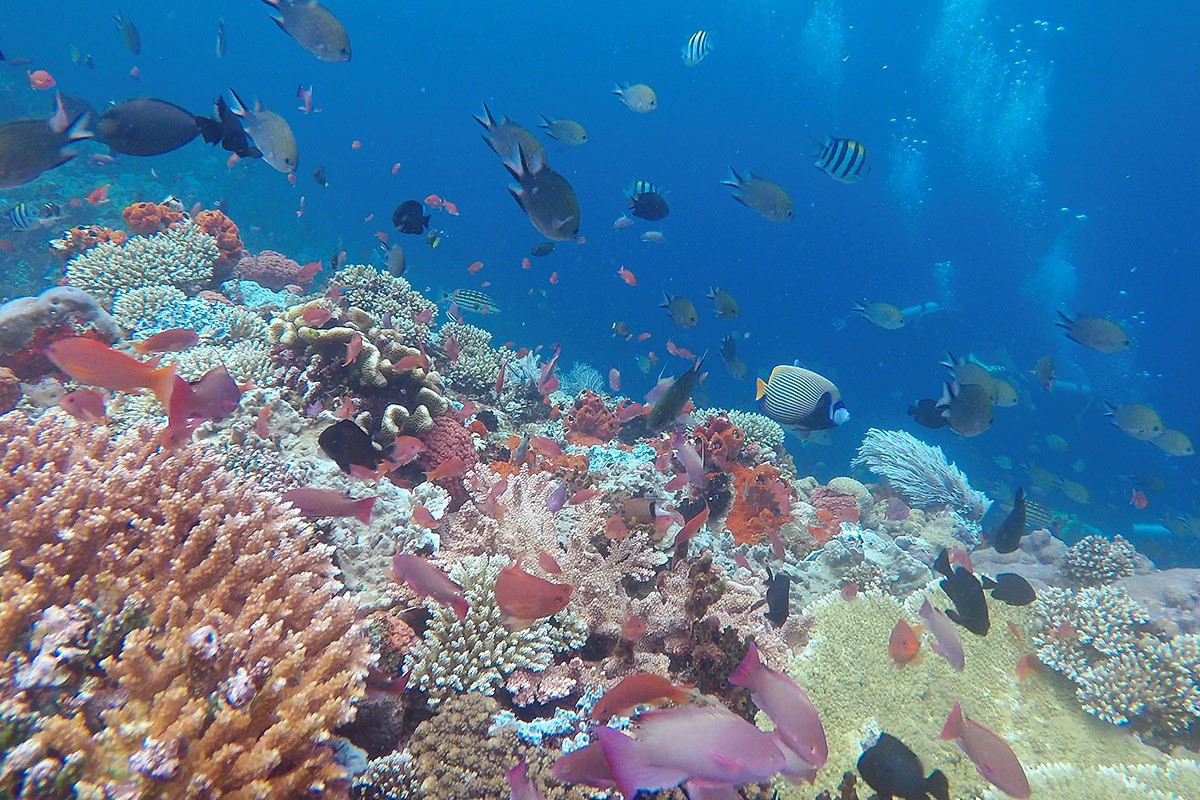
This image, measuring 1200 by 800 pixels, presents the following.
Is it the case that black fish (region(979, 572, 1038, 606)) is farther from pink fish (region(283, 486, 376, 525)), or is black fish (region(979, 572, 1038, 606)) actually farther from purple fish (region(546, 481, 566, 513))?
pink fish (region(283, 486, 376, 525))

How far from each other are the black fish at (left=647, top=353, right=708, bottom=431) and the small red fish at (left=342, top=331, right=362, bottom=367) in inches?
123

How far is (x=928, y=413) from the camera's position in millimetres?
6555

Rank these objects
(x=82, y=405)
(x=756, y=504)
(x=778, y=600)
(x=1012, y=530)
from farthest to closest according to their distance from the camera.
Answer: (x=756, y=504)
(x=1012, y=530)
(x=778, y=600)
(x=82, y=405)

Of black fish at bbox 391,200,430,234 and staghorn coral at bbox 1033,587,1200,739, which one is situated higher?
black fish at bbox 391,200,430,234

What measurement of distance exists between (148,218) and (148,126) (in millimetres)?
7318

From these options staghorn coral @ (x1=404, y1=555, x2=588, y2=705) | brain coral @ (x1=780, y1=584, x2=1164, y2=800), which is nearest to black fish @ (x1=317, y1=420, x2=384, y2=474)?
staghorn coral @ (x1=404, y1=555, x2=588, y2=705)

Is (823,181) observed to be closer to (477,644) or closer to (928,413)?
(928,413)

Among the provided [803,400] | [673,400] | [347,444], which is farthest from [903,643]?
[347,444]

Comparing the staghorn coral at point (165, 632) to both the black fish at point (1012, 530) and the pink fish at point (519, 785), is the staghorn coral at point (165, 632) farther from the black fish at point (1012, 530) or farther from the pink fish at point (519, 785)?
the black fish at point (1012, 530)

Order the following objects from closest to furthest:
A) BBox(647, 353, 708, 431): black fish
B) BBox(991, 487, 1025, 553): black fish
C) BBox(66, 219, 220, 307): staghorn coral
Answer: BBox(647, 353, 708, 431): black fish → BBox(991, 487, 1025, 553): black fish → BBox(66, 219, 220, 307): staghorn coral

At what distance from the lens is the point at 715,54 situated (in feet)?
223

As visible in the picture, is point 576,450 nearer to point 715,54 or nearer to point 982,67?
point 982,67

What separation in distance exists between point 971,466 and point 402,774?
142ft

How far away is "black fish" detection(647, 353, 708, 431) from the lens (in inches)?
190
